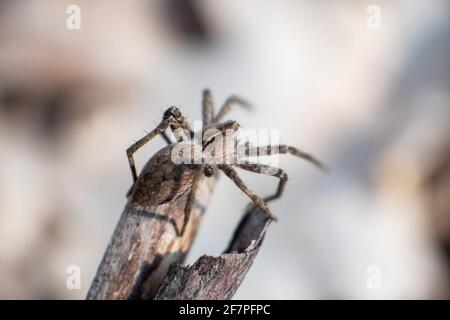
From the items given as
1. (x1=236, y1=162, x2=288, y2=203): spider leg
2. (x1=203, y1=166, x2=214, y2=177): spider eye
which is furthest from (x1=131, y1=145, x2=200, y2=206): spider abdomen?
(x1=236, y1=162, x2=288, y2=203): spider leg

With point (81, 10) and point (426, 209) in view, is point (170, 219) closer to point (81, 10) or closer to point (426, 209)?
point (426, 209)

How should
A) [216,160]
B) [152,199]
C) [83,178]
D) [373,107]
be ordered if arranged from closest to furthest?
[152,199]
[216,160]
[83,178]
[373,107]

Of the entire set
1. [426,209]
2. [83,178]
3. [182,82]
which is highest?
[182,82]

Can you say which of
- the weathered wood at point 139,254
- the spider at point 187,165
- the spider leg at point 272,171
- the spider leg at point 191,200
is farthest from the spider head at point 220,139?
the weathered wood at point 139,254

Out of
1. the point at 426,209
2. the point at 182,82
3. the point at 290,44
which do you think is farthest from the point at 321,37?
the point at 426,209

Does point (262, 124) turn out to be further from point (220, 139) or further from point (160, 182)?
point (160, 182)
